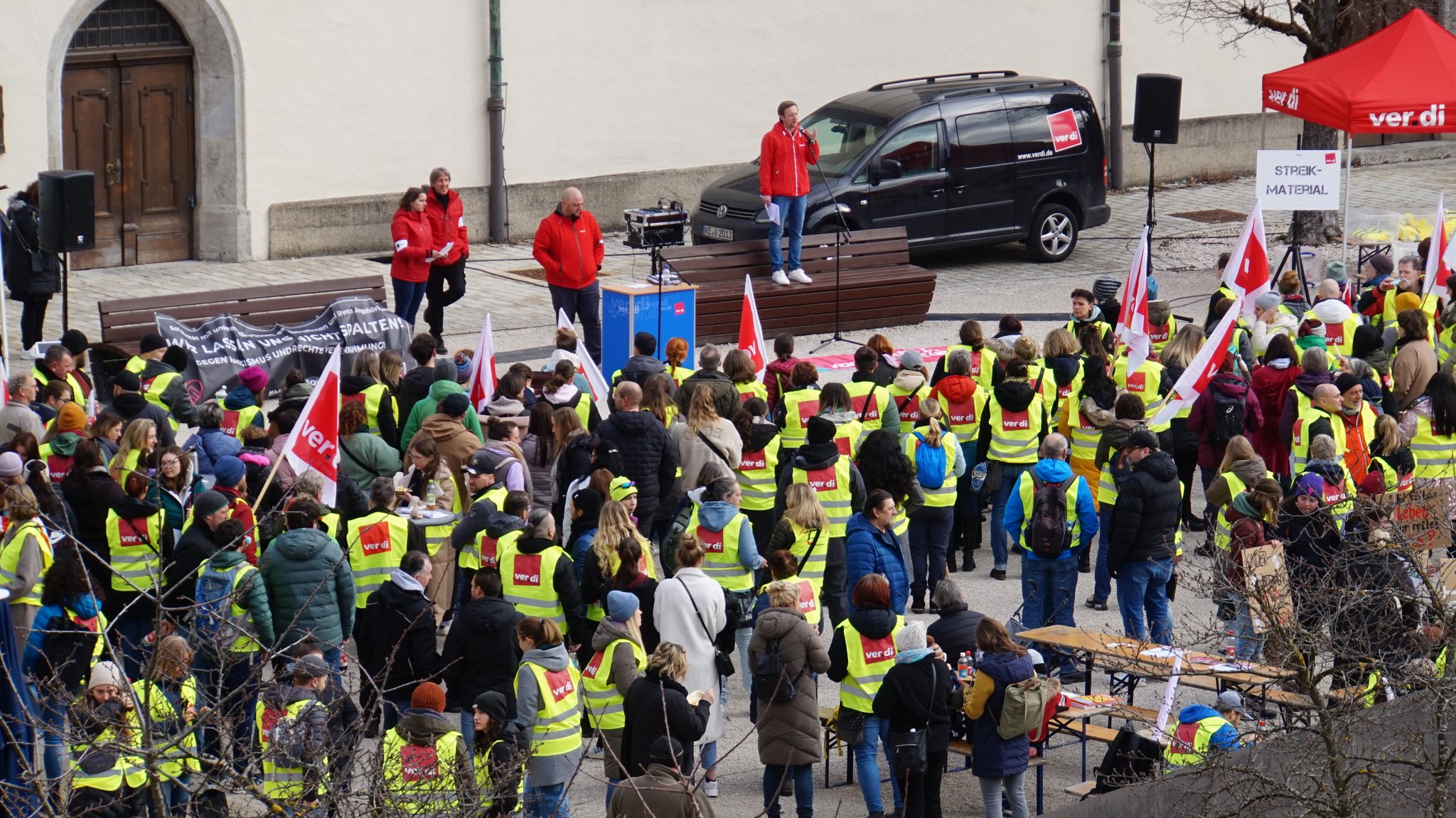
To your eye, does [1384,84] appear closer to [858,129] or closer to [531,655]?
[858,129]

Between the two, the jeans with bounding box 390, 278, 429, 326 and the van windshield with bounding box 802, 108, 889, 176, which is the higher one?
the van windshield with bounding box 802, 108, 889, 176

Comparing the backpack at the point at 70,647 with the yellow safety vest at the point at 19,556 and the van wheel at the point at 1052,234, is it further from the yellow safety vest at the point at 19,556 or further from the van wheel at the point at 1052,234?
the van wheel at the point at 1052,234

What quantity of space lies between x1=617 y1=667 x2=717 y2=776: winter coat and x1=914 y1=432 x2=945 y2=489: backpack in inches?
157

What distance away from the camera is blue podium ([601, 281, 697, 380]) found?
17672 mm

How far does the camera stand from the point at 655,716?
9141 millimetres

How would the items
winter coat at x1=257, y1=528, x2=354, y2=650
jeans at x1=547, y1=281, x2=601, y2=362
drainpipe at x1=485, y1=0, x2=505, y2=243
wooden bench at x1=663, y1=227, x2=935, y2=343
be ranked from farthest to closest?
1. drainpipe at x1=485, y1=0, x2=505, y2=243
2. wooden bench at x1=663, y1=227, x2=935, y2=343
3. jeans at x1=547, y1=281, x2=601, y2=362
4. winter coat at x1=257, y1=528, x2=354, y2=650

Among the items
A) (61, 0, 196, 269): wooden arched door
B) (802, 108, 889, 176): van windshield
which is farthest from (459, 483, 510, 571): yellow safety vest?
(61, 0, 196, 269): wooden arched door

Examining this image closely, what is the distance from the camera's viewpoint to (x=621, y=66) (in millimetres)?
24844

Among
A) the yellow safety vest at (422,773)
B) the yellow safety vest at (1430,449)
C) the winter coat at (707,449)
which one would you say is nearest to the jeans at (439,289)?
the winter coat at (707,449)

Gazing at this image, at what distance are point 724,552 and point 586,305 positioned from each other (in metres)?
7.40

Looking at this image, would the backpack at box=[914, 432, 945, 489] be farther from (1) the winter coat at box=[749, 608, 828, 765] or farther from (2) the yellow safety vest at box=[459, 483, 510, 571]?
(1) the winter coat at box=[749, 608, 828, 765]

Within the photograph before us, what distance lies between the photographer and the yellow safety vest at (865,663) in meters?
10.0

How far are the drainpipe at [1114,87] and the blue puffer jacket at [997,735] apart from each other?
19466 millimetres

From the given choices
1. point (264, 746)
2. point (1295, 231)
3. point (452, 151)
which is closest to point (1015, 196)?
point (1295, 231)
